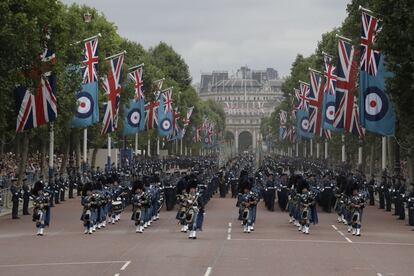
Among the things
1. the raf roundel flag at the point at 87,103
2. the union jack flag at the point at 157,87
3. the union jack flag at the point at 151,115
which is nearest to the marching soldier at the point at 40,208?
the raf roundel flag at the point at 87,103

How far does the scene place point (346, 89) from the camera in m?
49.1

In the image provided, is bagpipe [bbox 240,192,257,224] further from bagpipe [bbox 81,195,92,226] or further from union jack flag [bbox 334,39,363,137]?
union jack flag [bbox 334,39,363,137]

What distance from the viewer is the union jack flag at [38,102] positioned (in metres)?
40.3

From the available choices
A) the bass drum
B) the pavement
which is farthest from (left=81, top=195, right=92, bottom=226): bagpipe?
the bass drum

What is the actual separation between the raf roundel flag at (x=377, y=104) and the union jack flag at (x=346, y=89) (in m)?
6.07

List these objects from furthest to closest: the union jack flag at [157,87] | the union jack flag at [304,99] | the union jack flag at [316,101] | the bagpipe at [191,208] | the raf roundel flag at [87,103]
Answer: the union jack flag at [157,87] → the union jack flag at [304,99] → the union jack flag at [316,101] → the raf roundel flag at [87,103] → the bagpipe at [191,208]

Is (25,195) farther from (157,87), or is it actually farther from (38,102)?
(157,87)

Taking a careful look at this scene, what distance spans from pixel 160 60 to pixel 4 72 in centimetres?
9662

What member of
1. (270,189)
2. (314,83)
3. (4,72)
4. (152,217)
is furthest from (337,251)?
(314,83)

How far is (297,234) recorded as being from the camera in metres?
31.3

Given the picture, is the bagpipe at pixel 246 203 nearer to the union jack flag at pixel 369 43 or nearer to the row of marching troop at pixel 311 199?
the row of marching troop at pixel 311 199

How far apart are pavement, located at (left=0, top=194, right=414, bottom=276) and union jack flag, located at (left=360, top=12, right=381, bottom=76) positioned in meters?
6.81

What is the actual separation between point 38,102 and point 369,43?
517 inches

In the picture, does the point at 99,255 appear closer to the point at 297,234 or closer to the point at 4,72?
the point at 297,234
